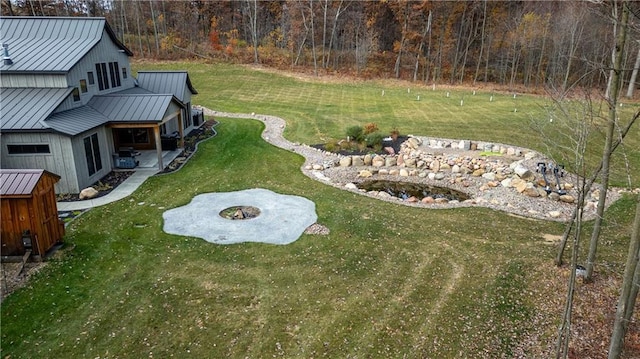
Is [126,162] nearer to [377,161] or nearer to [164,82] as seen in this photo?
[164,82]

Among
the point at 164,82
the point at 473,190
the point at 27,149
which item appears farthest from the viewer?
the point at 164,82

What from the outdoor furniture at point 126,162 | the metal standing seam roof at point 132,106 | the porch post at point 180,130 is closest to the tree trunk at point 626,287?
the metal standing seam roof at point 132,106

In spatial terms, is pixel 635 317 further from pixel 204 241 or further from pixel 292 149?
pixel 292 149

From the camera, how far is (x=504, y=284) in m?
9.82

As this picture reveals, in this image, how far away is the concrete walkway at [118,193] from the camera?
13.8 metres

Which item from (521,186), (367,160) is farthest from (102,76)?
(521,186)

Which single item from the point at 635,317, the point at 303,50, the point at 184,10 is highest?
the point at 184,10

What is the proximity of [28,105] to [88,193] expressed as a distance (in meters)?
4.02

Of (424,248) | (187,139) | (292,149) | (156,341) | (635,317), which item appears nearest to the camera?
(156,341)

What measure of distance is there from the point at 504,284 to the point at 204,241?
25.6ft

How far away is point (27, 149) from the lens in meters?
14.4

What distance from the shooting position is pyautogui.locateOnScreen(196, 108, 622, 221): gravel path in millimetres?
14506

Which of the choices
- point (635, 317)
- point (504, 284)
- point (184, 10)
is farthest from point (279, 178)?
point (184, 10)

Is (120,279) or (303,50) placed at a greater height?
(303,50)
